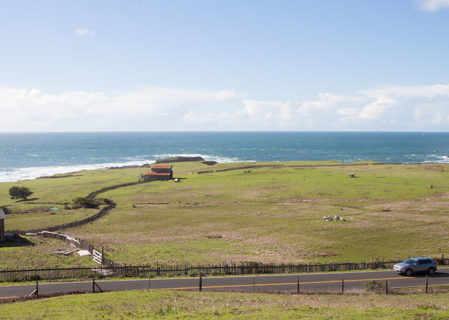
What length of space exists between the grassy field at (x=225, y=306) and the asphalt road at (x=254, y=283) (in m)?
2.91

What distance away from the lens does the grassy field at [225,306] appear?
21.2 meters

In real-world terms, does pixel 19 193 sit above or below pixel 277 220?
above

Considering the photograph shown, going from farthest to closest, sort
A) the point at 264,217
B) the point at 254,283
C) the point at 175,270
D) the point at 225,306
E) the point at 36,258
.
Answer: the point at 264,217
the point at 36,258
the point at 175,270
the point at 254,283
the point at 225,306

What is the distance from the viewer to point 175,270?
1323 inches

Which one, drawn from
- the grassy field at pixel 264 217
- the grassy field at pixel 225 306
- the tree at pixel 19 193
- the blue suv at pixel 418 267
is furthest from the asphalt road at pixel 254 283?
the tree at pixel 19 193

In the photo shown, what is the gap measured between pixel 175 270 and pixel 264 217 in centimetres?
3300

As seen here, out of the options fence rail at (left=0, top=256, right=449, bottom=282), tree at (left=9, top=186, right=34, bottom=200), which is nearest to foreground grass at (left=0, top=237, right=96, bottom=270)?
fence rail at (left=0, top=256, right=449, bottom=282)

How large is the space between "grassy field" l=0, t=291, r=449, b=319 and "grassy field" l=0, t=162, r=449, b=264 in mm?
13555

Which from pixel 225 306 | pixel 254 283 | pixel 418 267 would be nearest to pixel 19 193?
pixel 254 283

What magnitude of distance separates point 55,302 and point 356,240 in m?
36.9

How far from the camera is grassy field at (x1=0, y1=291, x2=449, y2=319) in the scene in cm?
2116

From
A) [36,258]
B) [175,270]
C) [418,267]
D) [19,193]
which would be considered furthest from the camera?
[19,193]

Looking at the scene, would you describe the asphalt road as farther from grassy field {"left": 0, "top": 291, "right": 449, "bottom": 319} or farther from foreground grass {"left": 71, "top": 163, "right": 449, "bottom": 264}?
foreground grass {"left": 71, "top": 163, "right": 449, "bottom": 264}

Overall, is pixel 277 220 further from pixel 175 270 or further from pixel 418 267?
pixel 175 270
